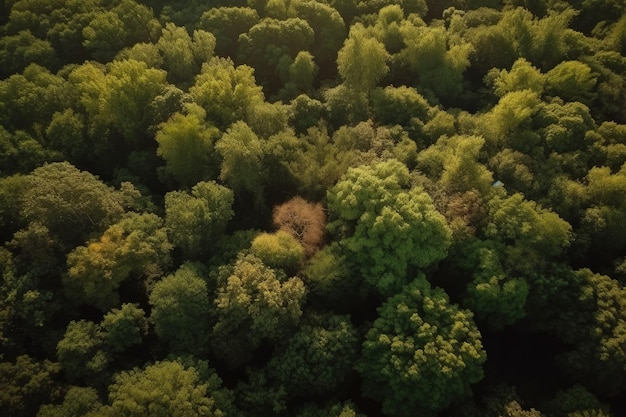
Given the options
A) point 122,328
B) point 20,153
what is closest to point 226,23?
point 20,153

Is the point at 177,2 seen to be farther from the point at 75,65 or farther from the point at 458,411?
the point at 458,411

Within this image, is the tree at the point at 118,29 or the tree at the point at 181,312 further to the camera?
the tree at the point at 118,29

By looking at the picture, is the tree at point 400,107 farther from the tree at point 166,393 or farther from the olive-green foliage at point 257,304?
the tree at point 166,393

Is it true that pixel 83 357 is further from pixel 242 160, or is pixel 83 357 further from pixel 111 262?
pixel 242 160

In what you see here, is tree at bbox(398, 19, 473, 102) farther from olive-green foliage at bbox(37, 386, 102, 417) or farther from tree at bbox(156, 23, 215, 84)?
olive-green foliage at bbox(37, 386, 102, 417)

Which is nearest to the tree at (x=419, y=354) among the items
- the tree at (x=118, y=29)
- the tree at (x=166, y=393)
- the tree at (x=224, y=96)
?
the tree at (x=166, y=393)

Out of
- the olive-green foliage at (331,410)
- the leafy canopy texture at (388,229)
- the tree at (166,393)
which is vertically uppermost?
the leafy canopy texture at (388,229)

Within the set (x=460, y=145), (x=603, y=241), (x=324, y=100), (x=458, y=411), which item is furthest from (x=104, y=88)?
(x=603, y=241)

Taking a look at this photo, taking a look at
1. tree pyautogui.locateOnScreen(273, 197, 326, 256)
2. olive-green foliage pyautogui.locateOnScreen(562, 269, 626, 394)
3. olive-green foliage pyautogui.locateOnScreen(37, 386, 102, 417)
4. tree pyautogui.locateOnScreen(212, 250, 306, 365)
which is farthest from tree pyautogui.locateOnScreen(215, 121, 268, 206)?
olive-green foliage pyautogui.locateOnScreen(562, 269, 626, 394)
